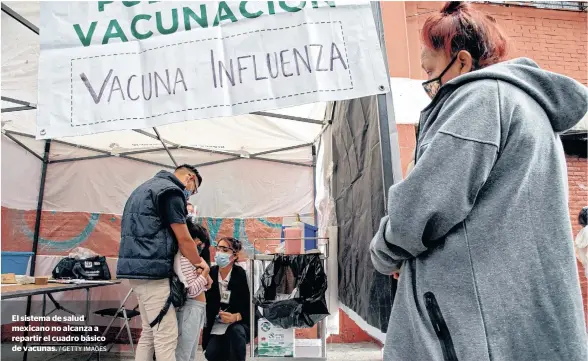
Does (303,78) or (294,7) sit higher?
(294,7)

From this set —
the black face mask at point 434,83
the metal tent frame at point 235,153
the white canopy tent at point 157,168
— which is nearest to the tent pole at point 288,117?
the metal tent frame at point 235,153

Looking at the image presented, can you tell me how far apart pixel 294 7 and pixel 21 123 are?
4.64 m

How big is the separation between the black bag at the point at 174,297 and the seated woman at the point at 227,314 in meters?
1.13

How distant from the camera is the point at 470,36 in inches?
45.5

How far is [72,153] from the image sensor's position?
5.82 m

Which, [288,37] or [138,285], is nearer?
[288,37]

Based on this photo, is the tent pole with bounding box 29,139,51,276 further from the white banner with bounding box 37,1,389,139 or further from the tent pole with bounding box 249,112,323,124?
the white banner with bounding box 37,1,389,139

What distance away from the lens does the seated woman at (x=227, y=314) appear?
155 inches

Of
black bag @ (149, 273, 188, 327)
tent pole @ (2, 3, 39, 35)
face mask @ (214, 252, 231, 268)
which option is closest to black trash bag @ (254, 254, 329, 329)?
black bag @ (149, 273, 188, 327)

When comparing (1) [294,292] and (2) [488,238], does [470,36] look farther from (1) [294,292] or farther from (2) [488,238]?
(1) [294,292]

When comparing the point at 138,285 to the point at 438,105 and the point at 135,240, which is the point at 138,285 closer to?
the point at 135,240

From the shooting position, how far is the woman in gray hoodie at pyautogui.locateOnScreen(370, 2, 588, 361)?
89 centimetres

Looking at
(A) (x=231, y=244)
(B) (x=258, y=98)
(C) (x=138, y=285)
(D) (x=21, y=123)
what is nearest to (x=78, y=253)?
(D) (x=21, y=123)

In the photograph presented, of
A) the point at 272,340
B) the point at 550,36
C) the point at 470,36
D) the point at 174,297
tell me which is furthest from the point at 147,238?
the point at 550,36
